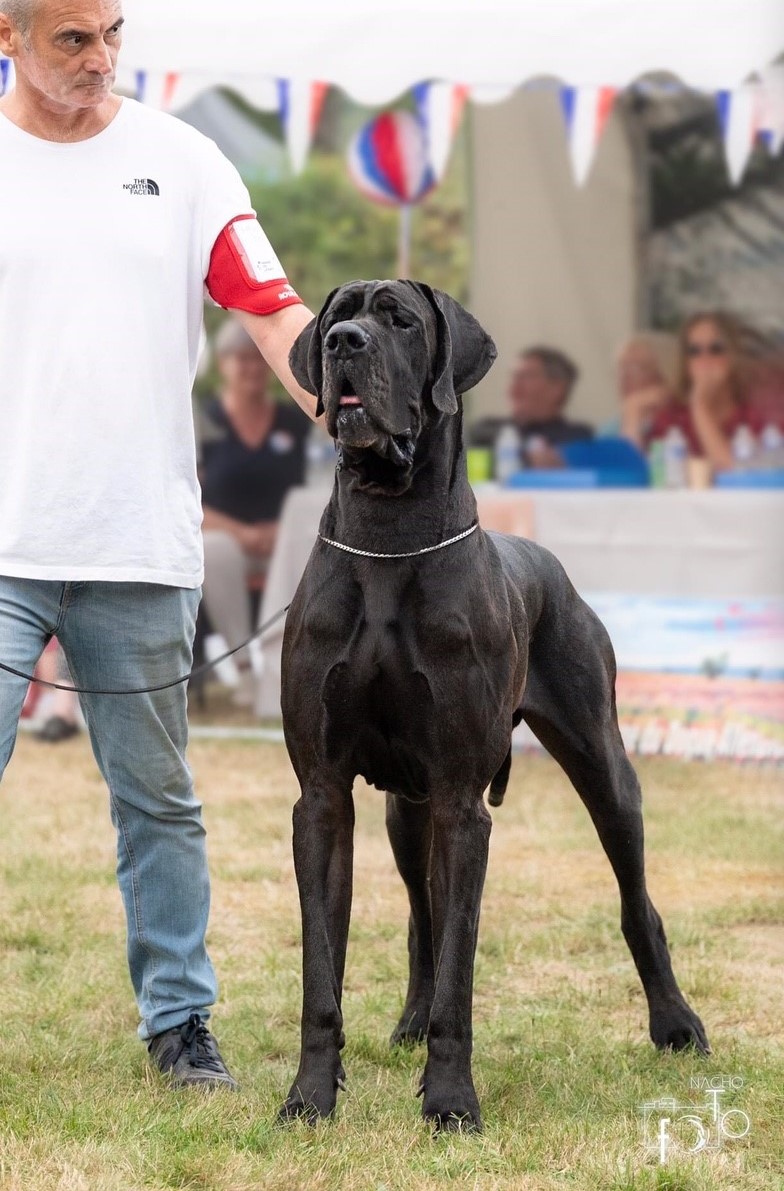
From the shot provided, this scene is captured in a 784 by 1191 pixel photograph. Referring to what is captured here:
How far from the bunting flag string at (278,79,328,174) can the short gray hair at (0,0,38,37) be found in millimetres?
4541

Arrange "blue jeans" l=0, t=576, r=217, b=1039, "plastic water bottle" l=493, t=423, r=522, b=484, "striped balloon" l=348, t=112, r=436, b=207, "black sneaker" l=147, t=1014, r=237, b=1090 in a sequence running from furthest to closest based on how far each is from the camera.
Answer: "striped balloon" l=348, t=112, r=436, b=207
"plastic water bottle" l=493, t=423, r=522, b=484
"black sneaker" l=147, t=1014, r=237, b=1090
"blue jeans" l=0, t=576, r=217, b=1039

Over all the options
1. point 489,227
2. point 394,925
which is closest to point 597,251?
point 489,227

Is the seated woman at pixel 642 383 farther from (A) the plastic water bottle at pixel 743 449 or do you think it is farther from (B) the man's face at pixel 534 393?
(A) the plastic water bottle at pixel 743 449

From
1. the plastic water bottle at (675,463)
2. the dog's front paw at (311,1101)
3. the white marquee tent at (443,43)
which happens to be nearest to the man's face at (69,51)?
the dog's front paw at (311,1101)

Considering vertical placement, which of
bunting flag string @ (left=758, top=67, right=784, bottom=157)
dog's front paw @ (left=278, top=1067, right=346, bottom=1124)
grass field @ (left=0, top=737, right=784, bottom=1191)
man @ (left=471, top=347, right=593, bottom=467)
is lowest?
grass field @ (left=0, top=737, right=784, bottom=1191)

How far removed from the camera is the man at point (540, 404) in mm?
11305

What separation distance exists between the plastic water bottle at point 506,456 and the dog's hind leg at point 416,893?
233 inches

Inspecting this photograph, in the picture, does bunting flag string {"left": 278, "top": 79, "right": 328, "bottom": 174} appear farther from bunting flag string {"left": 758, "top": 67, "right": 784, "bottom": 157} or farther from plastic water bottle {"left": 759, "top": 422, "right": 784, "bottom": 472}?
plastic water bottle {"left": 759, "top": 422, "right": 784, "bottom": 472}

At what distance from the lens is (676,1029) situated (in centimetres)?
396

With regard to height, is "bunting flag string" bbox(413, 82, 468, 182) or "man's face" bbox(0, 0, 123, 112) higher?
"bunting flag string" bbox(413, 82, 468, 182)

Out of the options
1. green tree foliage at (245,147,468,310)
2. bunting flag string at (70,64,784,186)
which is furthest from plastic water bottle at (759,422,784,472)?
green tree foliage at (245,147,468,310)

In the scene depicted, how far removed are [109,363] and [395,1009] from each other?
192cm

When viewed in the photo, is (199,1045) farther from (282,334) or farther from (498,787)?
(282,334)
